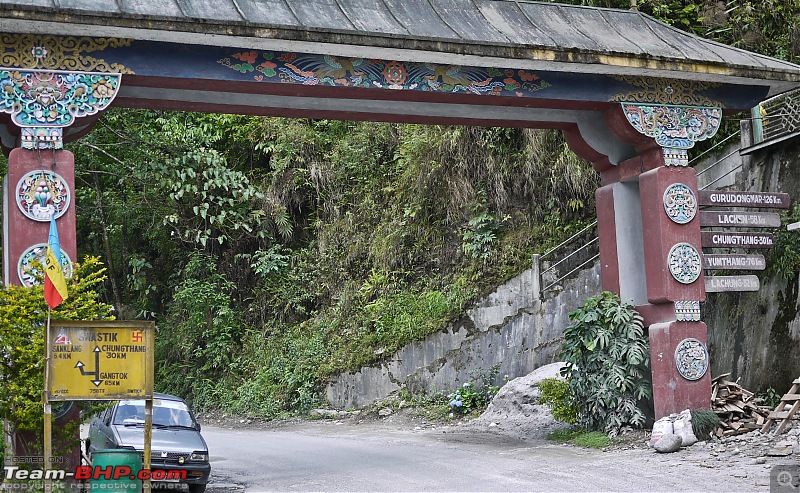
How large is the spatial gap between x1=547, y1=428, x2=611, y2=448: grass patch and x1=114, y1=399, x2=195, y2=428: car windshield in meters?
5.40

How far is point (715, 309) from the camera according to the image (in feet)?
48.8

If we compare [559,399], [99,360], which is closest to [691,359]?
[559,399]

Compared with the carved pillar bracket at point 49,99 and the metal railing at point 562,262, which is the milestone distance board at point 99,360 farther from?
the metal railing at point 562,262

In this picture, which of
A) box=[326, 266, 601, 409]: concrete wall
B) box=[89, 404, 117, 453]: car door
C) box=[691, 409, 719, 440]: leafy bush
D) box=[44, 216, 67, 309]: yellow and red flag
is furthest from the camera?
box=[326, 266, 601, 409]: concrete wall

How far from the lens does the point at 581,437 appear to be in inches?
513

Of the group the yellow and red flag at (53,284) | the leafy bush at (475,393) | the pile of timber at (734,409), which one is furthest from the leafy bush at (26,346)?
the leafy bush at (475,393)

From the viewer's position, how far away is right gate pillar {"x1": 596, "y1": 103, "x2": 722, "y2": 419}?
12266mm

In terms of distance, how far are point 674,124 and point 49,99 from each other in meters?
8.11

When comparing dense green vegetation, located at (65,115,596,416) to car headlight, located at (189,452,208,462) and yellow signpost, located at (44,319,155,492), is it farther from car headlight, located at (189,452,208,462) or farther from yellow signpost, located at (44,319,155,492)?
yellow signpost, located at (44,319,155,492)

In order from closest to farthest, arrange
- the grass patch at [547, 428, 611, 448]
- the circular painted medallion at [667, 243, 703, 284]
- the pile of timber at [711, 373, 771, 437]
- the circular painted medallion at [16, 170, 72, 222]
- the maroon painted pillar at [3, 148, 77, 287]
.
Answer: the maroon painted pillar at [3, 148, 77, 287], the circular painted medallion at [16, 170, 72, 222], the pile of timber at [711, 373, 771, 437], the circular painted medallion at [667, 243, 703, 284], the grass patch at [547, 428, 611, 448]

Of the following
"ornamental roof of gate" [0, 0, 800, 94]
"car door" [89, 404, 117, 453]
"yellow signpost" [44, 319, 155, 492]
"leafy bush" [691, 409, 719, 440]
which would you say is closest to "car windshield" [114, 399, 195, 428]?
"car door" [89, 404, 117, 453]

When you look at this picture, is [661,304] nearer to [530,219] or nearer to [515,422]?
[515,422]

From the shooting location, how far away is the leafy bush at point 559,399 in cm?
1367

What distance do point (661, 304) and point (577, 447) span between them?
2321 millimetres
